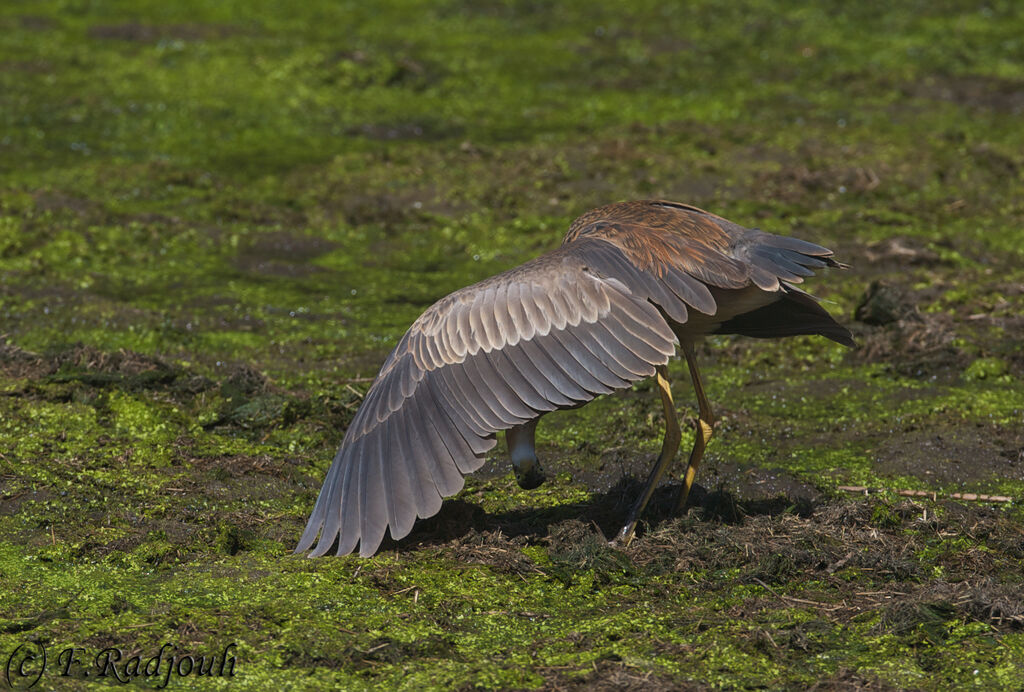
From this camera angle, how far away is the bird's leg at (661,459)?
576cm

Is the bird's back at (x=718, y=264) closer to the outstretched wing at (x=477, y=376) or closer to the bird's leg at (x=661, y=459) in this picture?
the outstretched wing at (x=477, y=376)

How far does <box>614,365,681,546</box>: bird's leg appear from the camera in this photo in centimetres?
576

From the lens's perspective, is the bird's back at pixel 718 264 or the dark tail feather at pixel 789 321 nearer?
the bird's back at pixel 718 264

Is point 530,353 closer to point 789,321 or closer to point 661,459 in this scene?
point 661,459

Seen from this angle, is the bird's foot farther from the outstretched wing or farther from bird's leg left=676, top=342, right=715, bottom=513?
bird's leg left=676, top=342, right=715, bottom=513

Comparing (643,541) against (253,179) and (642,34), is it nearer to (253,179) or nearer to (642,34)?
(253,179)

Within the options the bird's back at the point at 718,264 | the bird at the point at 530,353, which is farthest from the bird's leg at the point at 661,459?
the bird's back at the point at 718,264

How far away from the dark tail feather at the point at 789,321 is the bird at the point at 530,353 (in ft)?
0.08

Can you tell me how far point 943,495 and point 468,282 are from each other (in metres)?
4.13

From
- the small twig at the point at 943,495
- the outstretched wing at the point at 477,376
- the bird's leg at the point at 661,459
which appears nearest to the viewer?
the outstretched wing at the point at 477,376

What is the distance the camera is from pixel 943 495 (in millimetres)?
6277

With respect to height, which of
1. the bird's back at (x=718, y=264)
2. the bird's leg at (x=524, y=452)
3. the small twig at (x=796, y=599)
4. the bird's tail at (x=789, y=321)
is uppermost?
the bird's back at (x=718, y=264)

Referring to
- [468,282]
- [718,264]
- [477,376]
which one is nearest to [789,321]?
[718,264]

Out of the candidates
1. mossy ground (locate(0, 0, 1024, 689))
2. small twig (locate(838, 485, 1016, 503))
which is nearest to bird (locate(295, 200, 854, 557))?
mossy ground (locate(0, 0, 1024, 689))
